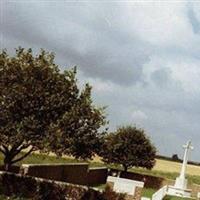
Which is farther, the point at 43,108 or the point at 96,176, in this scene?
the point at 96,176

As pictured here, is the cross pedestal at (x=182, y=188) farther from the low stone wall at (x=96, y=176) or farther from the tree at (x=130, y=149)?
the tree at (x=130, y=149)

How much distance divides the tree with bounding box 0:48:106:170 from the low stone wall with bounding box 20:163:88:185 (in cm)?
311

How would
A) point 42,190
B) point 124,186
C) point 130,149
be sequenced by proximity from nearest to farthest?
1. point 42,190
2. point 124,186
3. point 130,149

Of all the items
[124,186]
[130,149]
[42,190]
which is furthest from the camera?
[130,149]

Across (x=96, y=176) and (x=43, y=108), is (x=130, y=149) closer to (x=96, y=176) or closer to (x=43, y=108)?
(x=96, y=176)

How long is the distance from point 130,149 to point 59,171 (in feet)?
64.3

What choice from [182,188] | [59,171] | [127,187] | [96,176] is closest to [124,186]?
[127,187]

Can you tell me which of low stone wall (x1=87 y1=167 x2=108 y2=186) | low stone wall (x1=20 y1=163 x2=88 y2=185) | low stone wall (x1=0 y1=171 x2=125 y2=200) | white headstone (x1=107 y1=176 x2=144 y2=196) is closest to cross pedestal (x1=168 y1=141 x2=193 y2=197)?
low stone wall (x1=87 y1=167 x2=108 y2=186)

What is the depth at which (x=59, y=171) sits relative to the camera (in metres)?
38.4

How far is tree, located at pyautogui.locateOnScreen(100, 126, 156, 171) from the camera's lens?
5725 centimetres

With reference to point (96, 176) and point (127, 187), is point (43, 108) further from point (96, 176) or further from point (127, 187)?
point (96, 176)

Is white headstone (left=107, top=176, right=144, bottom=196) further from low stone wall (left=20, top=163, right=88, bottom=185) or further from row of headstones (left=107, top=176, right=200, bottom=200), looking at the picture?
low stone wall (left=20, top=163, right=88, bottom=185)

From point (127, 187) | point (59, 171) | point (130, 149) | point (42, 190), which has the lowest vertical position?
point (42, 190)

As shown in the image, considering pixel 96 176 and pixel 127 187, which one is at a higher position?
pixel 96 176
